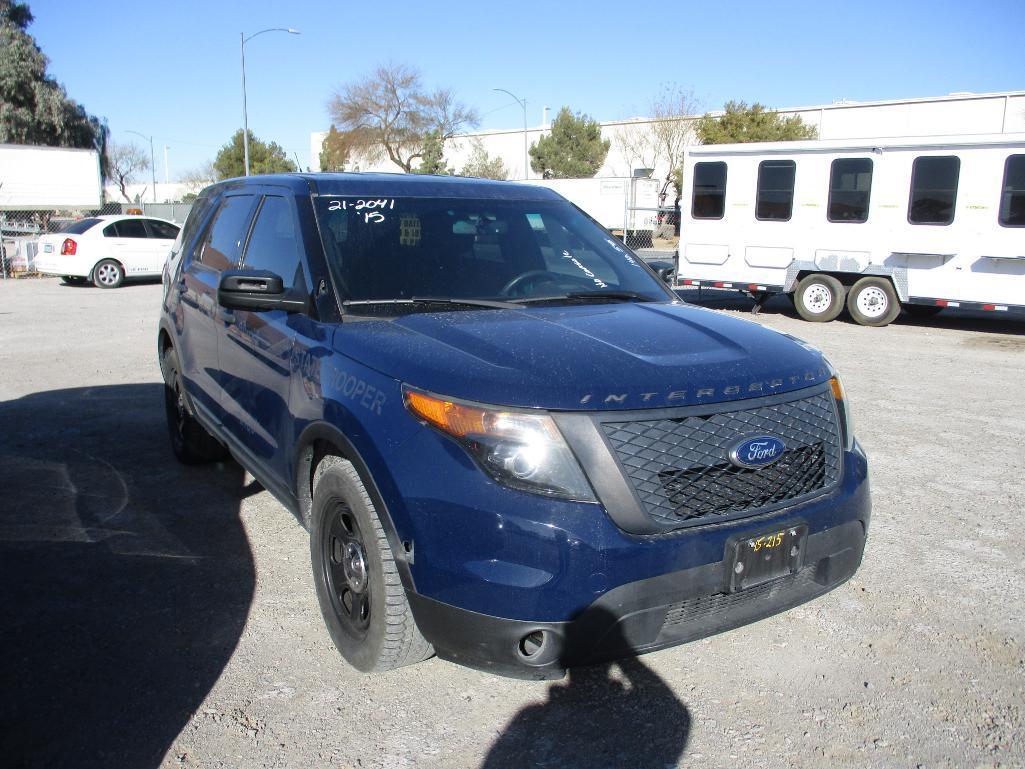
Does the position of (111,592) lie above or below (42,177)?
below

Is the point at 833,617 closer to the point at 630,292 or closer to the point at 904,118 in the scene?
the point at 630,292

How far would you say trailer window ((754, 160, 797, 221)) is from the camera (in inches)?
564

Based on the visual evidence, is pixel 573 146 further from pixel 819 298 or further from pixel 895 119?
pixel 819 298

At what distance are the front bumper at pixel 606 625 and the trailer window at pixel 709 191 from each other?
1321cm

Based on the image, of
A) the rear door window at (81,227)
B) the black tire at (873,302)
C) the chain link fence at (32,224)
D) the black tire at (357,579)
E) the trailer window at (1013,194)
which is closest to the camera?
the black tire at (357,579)

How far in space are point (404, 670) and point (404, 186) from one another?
2.20 metres

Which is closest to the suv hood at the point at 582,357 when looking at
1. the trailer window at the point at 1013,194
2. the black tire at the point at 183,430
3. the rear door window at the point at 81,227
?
the black tire at the point at 183,430

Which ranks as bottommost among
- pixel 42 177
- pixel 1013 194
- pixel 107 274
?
pixel 107 274

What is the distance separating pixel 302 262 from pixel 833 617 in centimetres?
278

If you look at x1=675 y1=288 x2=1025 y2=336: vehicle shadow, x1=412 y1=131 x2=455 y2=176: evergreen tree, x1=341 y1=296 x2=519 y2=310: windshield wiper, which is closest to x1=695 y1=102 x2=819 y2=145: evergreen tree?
x1=412 y1=131 x2=455 y2=176: evergreen tree

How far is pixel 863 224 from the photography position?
13547mm

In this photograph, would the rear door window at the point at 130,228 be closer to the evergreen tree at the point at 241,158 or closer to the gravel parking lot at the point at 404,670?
the gravel parking lot at the point at 404,670

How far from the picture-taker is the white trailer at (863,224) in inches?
488

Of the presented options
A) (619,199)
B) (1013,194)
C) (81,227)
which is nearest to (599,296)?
(1013,194)
